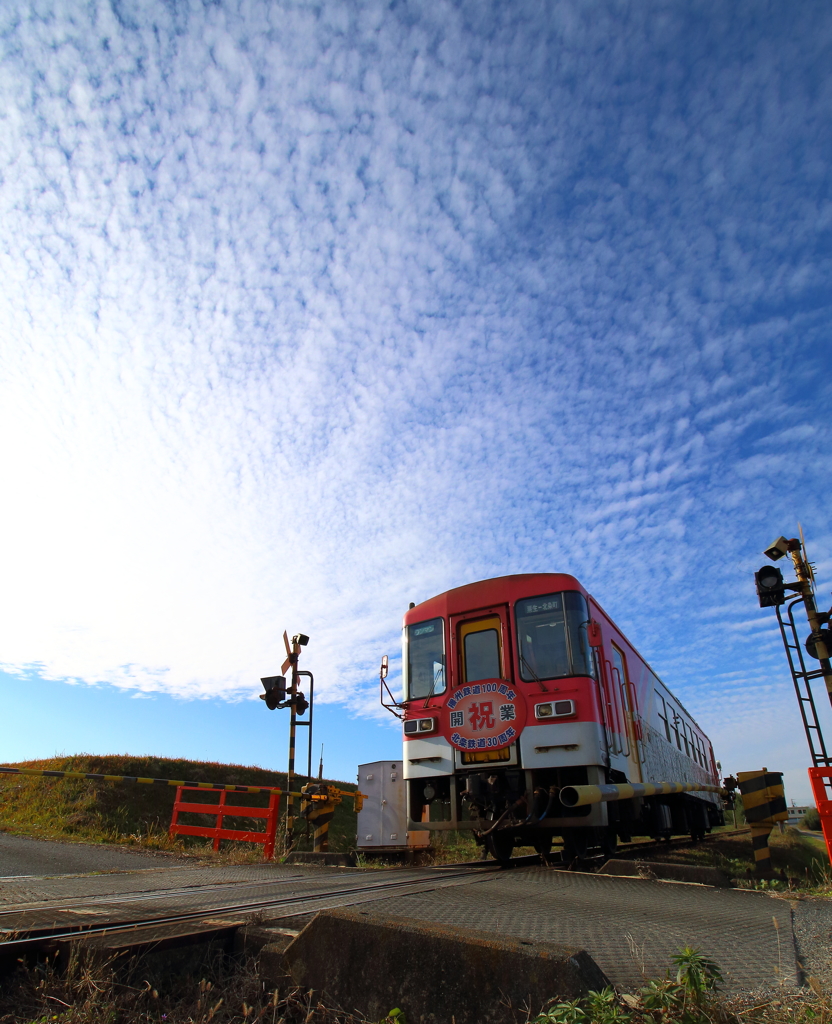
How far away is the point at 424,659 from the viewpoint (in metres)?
8.66

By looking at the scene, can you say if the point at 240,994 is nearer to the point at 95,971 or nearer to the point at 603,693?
the point at 95,971

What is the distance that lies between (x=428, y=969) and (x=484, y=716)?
5.81 metres

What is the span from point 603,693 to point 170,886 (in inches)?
201

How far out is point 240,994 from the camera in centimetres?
233

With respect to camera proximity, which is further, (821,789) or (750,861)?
(750,861)

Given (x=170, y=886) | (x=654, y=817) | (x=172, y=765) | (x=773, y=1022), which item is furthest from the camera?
(x=172, y=765)

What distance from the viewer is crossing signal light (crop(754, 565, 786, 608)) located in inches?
302

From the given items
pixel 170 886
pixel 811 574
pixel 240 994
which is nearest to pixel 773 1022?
pixel 240 994

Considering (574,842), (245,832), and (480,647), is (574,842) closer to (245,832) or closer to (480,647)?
(480,647)

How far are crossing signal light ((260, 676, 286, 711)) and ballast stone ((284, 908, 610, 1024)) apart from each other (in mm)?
8118

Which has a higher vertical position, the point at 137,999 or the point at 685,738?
the point at 685,738

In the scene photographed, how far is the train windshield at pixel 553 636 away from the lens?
7523mm

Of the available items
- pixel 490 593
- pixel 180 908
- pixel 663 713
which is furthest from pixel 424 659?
pixel 663 713

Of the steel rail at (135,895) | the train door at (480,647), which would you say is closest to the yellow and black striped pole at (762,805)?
the train door at (480,647)
